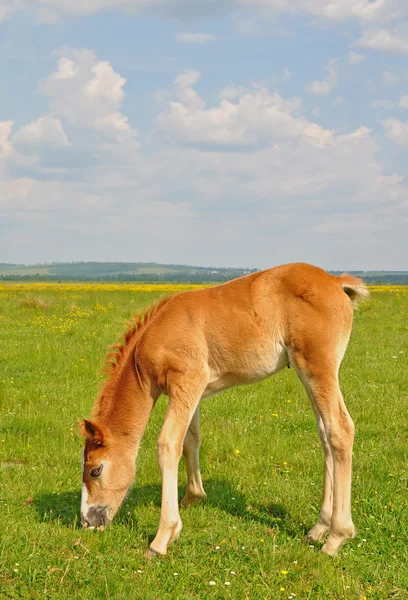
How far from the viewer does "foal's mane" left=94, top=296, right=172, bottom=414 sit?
5664 mm

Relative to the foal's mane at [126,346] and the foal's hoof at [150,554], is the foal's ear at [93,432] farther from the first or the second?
the foal's hoof at [150,554]

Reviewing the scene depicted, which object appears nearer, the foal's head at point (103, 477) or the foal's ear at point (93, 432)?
the foal's ear at point (93, 432)

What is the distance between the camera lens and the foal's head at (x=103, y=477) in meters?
5.39

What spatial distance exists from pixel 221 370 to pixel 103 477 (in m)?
1.44

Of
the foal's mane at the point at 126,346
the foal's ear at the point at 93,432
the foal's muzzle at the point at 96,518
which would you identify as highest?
the foal's mane at the point at 126,346

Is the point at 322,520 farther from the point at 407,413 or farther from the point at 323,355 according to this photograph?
the point at 407,413

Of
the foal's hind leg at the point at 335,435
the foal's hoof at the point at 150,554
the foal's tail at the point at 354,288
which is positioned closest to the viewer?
the foal's hoof at the point at 150,554

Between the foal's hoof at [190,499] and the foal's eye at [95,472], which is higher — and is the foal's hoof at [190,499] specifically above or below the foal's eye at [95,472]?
below

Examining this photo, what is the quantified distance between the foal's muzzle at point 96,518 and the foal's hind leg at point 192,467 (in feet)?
3.34

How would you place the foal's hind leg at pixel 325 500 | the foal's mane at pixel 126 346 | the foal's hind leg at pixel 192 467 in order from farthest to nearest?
the foal's hind leg at pixel 192 467
the foal's mane at pixel 126 346
the foal's hind leg at pixel 325 500

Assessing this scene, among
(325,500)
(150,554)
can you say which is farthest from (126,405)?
(325,500)

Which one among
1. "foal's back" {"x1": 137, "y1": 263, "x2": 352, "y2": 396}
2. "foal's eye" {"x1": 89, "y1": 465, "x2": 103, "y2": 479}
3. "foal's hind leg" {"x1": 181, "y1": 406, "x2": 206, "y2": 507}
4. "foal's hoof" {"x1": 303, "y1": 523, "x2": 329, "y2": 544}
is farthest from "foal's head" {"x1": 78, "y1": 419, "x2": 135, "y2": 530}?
"foal's hoof" {"x1": 303, "y1": 523, "x2": 329, "y2": 544}

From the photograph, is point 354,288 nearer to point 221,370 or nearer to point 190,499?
point 221,370

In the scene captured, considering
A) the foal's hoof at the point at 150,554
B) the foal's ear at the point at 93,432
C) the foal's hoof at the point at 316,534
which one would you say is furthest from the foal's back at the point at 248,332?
the foal's hoof at the point at 316,534
